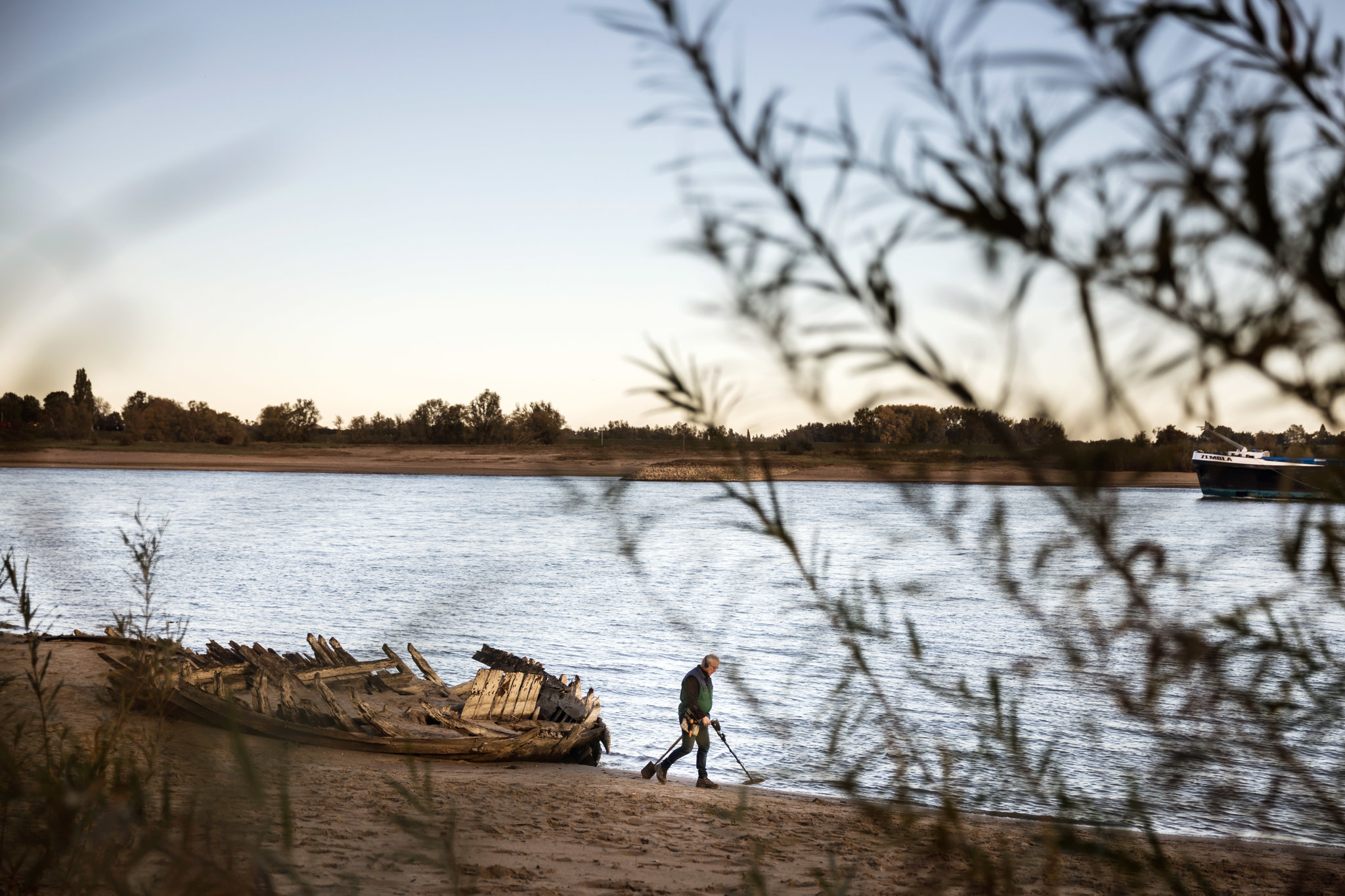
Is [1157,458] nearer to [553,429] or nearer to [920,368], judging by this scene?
[920,368]

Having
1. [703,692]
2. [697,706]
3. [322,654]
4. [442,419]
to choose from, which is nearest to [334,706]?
[322,654]

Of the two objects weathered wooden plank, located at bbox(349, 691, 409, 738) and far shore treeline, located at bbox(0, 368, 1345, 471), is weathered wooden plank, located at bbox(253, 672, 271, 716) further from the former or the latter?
far shore treeline, located at bbox(0, 368, 1345, 471)

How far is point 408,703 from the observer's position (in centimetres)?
1772

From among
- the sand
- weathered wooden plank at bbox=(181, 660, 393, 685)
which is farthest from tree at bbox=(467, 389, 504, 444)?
weathered wooden plank at bbox=(181, 660, 393, 685)

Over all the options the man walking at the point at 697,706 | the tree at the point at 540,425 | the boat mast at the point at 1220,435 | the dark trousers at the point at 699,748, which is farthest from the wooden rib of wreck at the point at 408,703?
the boat mast at the point at 1220,435

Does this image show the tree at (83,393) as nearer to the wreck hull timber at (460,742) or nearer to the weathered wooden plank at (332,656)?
the wreck hull timber at (460,742)

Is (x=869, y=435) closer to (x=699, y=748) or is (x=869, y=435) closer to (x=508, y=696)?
(x=699, y=748)

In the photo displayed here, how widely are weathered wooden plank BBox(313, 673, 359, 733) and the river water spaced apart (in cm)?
123

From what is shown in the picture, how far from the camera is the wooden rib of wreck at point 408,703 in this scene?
14.5 meters

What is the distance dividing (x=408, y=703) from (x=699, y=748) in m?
5.98

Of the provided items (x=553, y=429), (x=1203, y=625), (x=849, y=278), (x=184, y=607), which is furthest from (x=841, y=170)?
(x=184, y=607)

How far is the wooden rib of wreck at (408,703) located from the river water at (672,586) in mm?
1022

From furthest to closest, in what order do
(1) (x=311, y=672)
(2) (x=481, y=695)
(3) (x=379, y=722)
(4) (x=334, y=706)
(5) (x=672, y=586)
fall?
(5) (x=672, y=586)
(2) (x=481, y=695)
(1) (x=311, y=672)
(4) (x=334, y=706)
(3) (x=379, y=722)

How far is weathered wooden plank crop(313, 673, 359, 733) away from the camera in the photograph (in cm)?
1465
